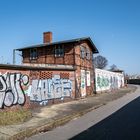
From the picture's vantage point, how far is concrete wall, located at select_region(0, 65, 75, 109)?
13.0m

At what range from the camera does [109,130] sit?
29.7 feet

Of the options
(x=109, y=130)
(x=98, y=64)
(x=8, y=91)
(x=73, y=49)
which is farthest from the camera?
(x=98, y=64)

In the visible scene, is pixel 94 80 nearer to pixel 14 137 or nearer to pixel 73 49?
pixel 73 49

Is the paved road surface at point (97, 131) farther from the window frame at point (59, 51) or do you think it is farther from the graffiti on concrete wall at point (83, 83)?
the window frame at point (59, 51)

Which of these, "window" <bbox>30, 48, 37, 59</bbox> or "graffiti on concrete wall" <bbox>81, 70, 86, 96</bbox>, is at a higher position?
"window" <bbox>30, 48, 37, 59</bbox>

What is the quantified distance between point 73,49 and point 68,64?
1546 millimetres

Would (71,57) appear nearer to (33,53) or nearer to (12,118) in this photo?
(33,53)

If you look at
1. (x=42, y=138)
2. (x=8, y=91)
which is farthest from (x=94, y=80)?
(x=42, y=138)

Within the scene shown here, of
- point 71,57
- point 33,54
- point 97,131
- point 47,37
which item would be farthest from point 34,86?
point 47,37

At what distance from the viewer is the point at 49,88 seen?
17.1 meters

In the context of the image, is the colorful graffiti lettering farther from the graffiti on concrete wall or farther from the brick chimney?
the brick chimney

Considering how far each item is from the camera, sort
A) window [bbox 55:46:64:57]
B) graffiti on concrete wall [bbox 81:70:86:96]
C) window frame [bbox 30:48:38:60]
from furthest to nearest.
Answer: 1. window frame [bbox 30:48:38:60]
2. window [bbox 55:46:64:57]
3. graffiti on concrete wall [bbox 81:70:86:96]

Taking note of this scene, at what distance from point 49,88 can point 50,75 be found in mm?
948

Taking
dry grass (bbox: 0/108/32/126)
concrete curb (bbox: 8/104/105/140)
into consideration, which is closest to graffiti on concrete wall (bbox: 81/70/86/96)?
concrete curb (bbox: 8/104/105/140)
